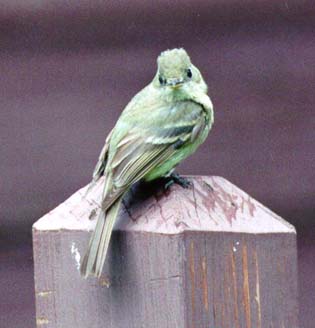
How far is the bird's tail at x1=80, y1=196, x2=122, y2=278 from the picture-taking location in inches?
83.3

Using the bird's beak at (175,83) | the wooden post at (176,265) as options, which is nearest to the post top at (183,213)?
the wooden post at (176,265)

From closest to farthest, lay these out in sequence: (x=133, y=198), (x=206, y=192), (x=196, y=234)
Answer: (x=196, y=234) → (x=206, y=192) → (x=133, y=198)

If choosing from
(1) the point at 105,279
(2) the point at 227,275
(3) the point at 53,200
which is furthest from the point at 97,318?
(3) the point at 53,200

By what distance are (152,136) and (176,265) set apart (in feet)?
2.86

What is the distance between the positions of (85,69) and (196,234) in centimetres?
264

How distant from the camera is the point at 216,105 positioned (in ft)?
15.2

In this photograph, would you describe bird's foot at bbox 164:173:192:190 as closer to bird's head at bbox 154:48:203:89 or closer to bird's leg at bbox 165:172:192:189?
bird's leg at bbox 165:172:192:189

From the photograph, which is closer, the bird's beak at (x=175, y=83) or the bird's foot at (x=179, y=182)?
the bird's foot at (x=179, y=182)

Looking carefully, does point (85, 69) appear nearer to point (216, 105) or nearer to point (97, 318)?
point (216, 105)

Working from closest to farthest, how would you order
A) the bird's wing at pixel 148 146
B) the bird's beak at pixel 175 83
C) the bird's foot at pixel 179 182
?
the bird's foot at pixel 179 182 → the bird's wing at pixel 148 146 → the bird's beak at pixel 175 83

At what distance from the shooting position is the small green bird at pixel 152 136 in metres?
2.24

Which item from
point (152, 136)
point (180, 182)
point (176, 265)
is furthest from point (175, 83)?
point (176, 265)

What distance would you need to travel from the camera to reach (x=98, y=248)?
2148mm

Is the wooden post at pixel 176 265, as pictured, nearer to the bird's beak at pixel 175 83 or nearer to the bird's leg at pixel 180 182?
the bird's leg at pixel 180 182
